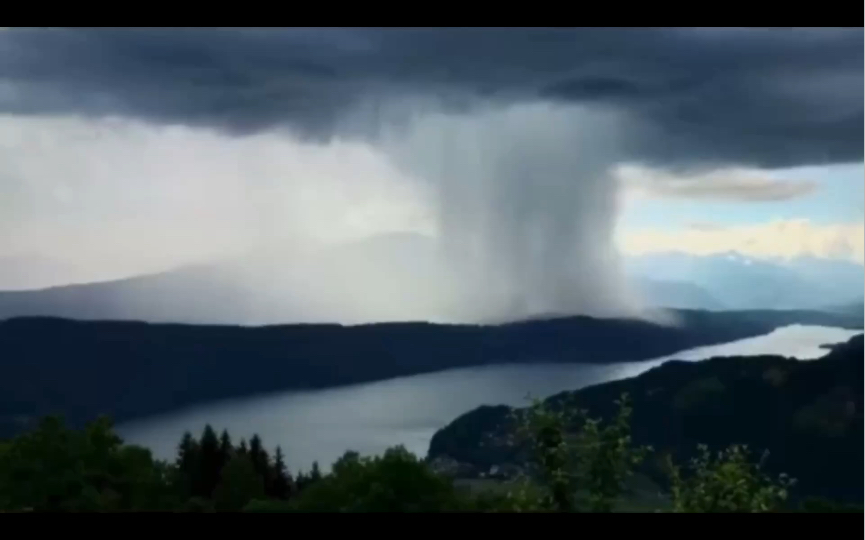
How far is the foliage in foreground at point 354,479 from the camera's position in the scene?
3.50 meters

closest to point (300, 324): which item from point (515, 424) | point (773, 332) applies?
point (515, 424)

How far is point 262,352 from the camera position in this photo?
383 cm

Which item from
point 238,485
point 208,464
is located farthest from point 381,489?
point 208,464

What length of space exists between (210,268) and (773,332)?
2.30 metres

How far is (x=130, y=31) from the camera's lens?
362 centimetres

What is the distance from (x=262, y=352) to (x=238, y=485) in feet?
1.84

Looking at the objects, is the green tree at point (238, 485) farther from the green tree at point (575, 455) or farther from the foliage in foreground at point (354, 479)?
the green tree at point (575, 455)

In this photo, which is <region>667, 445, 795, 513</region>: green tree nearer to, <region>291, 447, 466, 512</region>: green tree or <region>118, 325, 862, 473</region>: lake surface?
<region>118, 325, 862, 473</region>: lake surface

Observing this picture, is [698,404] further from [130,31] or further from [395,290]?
[130,31]

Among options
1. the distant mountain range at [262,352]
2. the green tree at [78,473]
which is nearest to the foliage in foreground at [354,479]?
the green tree at [78,473]

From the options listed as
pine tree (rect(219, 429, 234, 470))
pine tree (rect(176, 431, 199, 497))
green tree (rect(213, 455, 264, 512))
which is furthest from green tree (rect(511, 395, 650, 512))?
pine tree (rect(176, 431, 199, 497))

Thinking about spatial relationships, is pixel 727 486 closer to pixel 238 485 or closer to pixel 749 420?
pixel 749 420

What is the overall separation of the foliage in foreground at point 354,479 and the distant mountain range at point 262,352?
0.66 ft

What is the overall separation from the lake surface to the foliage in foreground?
61mm
